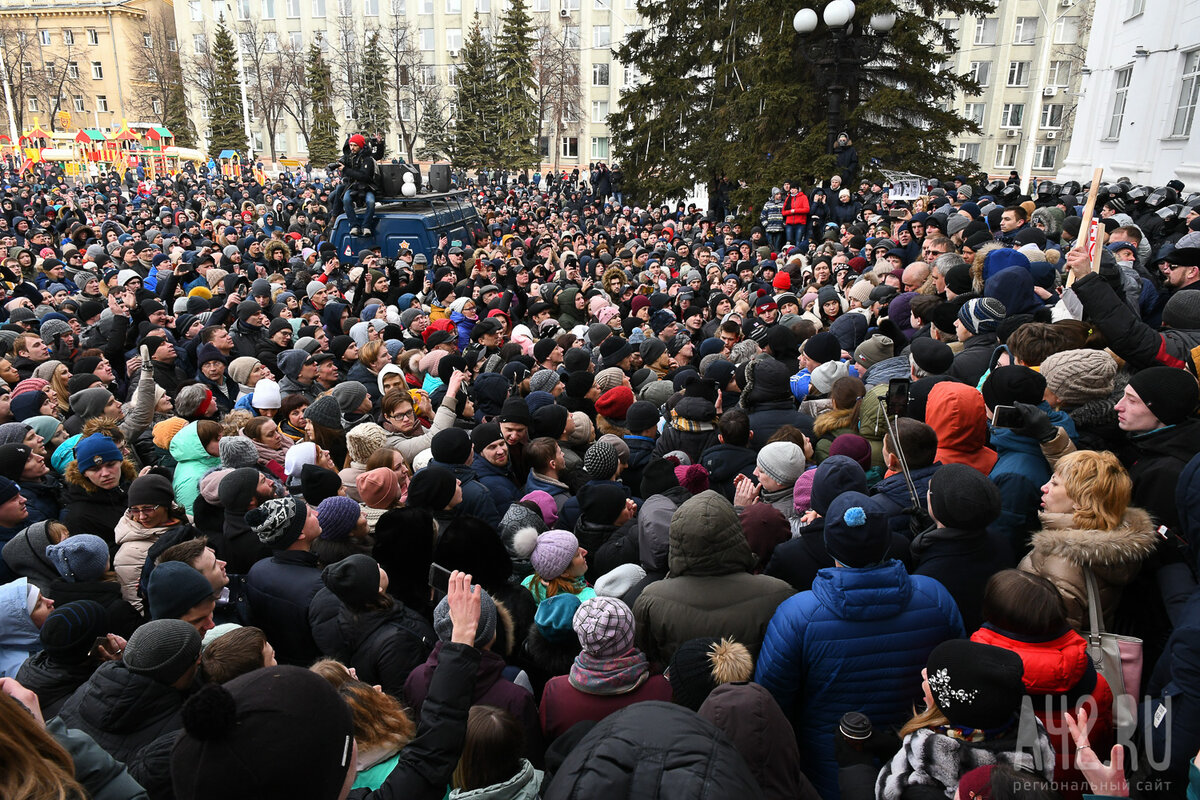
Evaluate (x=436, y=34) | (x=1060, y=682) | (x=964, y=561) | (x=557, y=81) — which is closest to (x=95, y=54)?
(x=436, y=34)

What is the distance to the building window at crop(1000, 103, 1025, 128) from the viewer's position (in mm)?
48312

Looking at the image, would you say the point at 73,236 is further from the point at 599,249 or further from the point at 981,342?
the point at 981,342

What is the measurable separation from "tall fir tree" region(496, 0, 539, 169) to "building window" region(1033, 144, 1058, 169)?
112 feet

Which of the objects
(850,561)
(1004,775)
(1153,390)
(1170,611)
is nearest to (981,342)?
(1153,390)

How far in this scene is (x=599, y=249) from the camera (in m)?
16.7

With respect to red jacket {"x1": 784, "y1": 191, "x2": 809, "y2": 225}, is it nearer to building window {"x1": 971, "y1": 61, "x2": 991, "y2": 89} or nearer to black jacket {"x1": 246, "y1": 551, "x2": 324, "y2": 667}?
black jacket {"x1": 246, "y1": 551, "x2": 324, "y2": 667}

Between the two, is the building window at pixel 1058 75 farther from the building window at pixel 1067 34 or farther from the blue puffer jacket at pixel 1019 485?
the blue puffer jacket at pixel 1019 485

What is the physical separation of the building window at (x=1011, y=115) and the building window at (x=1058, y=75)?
448cm

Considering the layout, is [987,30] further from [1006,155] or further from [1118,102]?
[1118,102]

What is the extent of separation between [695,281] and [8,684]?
392 inches

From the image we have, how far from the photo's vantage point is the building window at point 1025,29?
151 ft

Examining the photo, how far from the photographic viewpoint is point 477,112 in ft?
161

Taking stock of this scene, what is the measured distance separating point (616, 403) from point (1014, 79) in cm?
5444

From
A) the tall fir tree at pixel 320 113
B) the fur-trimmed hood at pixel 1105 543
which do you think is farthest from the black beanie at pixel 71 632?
the tall fir tree at pixel 320 113
